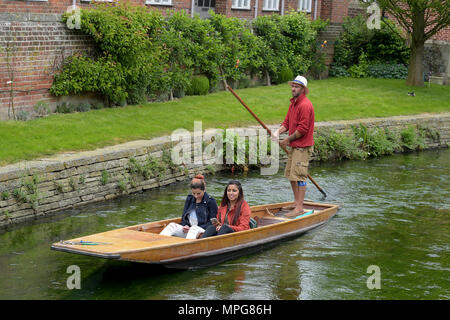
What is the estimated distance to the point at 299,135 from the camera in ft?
35.5

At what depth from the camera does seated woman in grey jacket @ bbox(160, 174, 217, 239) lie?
31.2 feet

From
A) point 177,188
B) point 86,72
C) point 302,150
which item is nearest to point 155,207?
point 177,188

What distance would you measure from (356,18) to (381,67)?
6.73 feet

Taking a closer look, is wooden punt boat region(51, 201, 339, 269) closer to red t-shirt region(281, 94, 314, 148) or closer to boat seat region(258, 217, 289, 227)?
boat seat region(258, 217, 289, 227)

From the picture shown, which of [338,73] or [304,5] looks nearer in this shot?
[338,73]

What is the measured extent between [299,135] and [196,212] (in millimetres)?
2109

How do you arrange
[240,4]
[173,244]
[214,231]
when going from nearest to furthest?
1. [173,244]
2. [214,231]
3. [240,4]

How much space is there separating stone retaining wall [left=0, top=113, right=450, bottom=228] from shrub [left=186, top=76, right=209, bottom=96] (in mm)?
4245

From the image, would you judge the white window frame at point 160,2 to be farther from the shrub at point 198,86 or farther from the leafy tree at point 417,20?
the leafy tree at point 417,20

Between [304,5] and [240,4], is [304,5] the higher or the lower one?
the higher one

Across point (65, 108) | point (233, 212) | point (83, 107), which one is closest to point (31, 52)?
point (65, 108)

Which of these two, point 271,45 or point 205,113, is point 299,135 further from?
point 271,45

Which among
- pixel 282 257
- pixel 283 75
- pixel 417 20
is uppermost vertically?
pixel 417 20

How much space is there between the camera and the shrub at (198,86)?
63.2 ft
